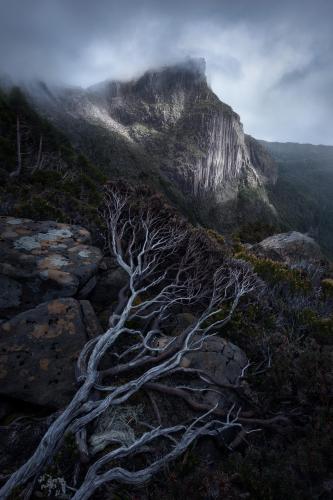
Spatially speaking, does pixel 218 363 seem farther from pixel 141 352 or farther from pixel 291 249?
pixel 291 249

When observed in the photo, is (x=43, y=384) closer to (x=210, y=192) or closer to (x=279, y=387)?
(x=279, y=387)

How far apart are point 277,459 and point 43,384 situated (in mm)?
4248

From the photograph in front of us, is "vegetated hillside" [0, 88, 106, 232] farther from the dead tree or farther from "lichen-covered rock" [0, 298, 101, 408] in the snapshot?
"lichen-covered rock" [0, 298, 101, 408]

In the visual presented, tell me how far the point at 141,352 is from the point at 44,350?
1.97m

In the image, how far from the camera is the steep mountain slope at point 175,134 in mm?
103250

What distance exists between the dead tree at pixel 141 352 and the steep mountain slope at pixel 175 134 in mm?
84308

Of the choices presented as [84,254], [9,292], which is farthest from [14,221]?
[9,292]

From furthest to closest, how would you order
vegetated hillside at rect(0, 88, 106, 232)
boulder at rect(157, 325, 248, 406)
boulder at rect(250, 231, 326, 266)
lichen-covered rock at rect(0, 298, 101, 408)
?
boulder at rect(250, 231, 326, 266) < vegetated hillside at rect(0, 88, 106, 232) < boulder at rect(157, 325, 248, 406) < lichen-covered rock at rect(0, 298, 101, 408)

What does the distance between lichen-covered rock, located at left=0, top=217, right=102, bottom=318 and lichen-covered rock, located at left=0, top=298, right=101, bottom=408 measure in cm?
70

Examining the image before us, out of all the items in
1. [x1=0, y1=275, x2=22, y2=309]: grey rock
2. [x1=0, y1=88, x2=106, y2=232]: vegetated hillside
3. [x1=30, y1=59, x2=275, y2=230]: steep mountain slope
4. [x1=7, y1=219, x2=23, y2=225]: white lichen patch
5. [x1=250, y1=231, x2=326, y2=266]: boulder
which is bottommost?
[x1=250, y1=231, x2=326, y2=266]: boulder

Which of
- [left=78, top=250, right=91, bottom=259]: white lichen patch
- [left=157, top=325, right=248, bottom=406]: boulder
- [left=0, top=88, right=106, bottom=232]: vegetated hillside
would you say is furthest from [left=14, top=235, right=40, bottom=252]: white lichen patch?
[left=157, top=325, right=248, bottom=406]: boulder

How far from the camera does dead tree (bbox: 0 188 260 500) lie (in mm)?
4070

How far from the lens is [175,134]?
445 ft

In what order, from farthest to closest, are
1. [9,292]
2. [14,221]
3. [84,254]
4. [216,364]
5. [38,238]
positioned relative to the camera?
[14,221], [38,238], [84,254], [9,292], [216,364]
